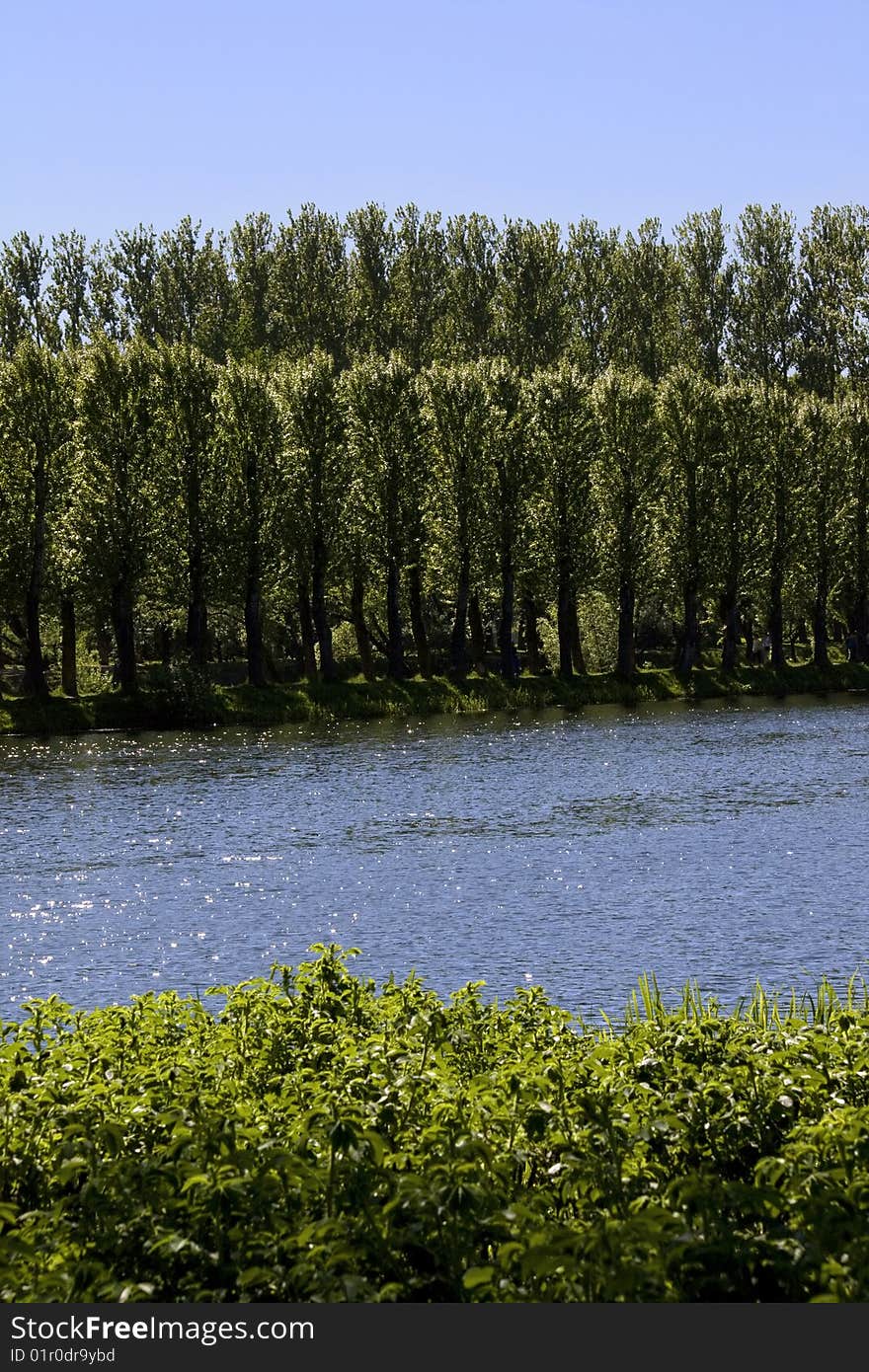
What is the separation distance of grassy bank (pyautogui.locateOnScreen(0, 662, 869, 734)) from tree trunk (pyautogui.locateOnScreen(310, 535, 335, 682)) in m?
1.11

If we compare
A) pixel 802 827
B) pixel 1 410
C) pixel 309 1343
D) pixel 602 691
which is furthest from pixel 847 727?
pixel 309 1343

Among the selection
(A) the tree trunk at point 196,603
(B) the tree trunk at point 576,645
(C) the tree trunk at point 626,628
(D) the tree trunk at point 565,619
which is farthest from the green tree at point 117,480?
(C) the tree trunk at point 626,628

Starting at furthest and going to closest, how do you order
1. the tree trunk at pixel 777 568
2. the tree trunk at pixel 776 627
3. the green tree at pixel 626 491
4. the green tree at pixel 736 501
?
the tree trunk at pixel 776 627 < the tree trunk at pixel 777 568 < the green tree at pixel 736 501 < the green tree at pixel 626 491

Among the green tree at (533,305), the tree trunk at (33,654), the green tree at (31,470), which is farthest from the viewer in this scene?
the green tree at (533,305)

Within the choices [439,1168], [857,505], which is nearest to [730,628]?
[857,505]

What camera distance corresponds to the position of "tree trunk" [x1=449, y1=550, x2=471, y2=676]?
83938 millimetres

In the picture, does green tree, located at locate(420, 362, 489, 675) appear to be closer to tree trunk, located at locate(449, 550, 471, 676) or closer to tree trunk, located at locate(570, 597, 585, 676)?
tree trunk, located at locate(449, 550, 471, 676)

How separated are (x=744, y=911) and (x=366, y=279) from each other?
299 ft

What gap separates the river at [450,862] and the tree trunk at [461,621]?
68.8ft

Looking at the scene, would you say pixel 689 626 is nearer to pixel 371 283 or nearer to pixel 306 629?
pixel 306 629

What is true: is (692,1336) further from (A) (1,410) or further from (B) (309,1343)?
(A) (1,410)

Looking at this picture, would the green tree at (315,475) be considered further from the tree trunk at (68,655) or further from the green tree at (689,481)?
the green tree at (689,481)

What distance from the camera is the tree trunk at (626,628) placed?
87.7m

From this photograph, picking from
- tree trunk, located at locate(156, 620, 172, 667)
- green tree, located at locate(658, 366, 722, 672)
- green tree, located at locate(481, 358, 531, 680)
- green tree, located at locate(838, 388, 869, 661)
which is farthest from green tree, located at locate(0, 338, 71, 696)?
green tree, located at locate(838, 388, 869, 661)
